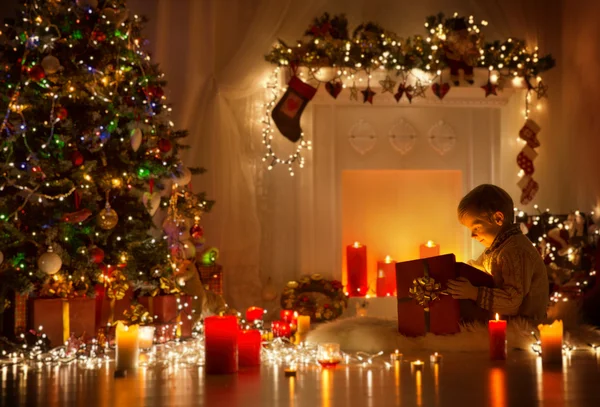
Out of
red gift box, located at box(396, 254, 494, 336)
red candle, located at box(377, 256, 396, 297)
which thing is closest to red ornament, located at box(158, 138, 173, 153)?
red gift box, located at box(396, 254, 494, 336)

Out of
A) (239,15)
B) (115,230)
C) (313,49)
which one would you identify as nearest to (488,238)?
(115,230)

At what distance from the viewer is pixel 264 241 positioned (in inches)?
254

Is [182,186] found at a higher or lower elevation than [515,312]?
higher

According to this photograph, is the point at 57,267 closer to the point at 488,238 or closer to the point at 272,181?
the point at 488,238

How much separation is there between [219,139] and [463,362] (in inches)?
136

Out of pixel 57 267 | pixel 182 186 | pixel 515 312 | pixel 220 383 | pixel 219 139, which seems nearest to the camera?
pixel 220 383

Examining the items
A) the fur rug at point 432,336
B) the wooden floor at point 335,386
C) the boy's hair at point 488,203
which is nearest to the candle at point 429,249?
the fur rug at point 432,336

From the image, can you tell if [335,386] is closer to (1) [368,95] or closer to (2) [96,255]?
(2) [96,255]

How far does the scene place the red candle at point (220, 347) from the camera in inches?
121

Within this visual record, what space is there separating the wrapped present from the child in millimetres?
2000

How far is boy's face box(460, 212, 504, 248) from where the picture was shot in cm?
358

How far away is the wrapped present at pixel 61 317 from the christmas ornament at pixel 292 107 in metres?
2.41

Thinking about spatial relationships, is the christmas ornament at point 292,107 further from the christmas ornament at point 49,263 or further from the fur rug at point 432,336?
the christmas ornament at point 49,263

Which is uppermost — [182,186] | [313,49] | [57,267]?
[313,49]
